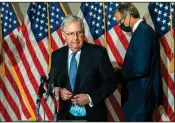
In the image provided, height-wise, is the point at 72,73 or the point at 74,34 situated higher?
the point at 74,34

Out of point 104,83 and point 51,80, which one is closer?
point 51,80

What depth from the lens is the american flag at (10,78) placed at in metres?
4.08

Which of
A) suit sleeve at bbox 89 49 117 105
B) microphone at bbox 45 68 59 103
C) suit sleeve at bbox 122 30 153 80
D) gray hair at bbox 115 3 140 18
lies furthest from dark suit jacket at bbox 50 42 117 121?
gray hair at bbox 115 3 140 18

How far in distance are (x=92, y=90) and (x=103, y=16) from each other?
156cm

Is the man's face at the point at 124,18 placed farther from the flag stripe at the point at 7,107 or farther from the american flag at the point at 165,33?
the flag stripe at the point at 7,107

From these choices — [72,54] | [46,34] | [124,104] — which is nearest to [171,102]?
[124,104]

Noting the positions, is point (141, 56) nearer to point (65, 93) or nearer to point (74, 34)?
point (74, 34)

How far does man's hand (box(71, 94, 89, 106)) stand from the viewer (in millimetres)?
2576

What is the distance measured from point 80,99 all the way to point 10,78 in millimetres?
1742

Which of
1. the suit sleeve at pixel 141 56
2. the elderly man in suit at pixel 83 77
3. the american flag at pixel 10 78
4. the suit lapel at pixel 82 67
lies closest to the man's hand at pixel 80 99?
the elderly man in suit at pixel 83 77

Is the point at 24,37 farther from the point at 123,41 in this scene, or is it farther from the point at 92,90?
the point at 92,90

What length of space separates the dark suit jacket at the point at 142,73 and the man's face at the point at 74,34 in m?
0.80

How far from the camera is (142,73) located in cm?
329

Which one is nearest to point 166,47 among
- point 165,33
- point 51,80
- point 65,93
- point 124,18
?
point 165,33
